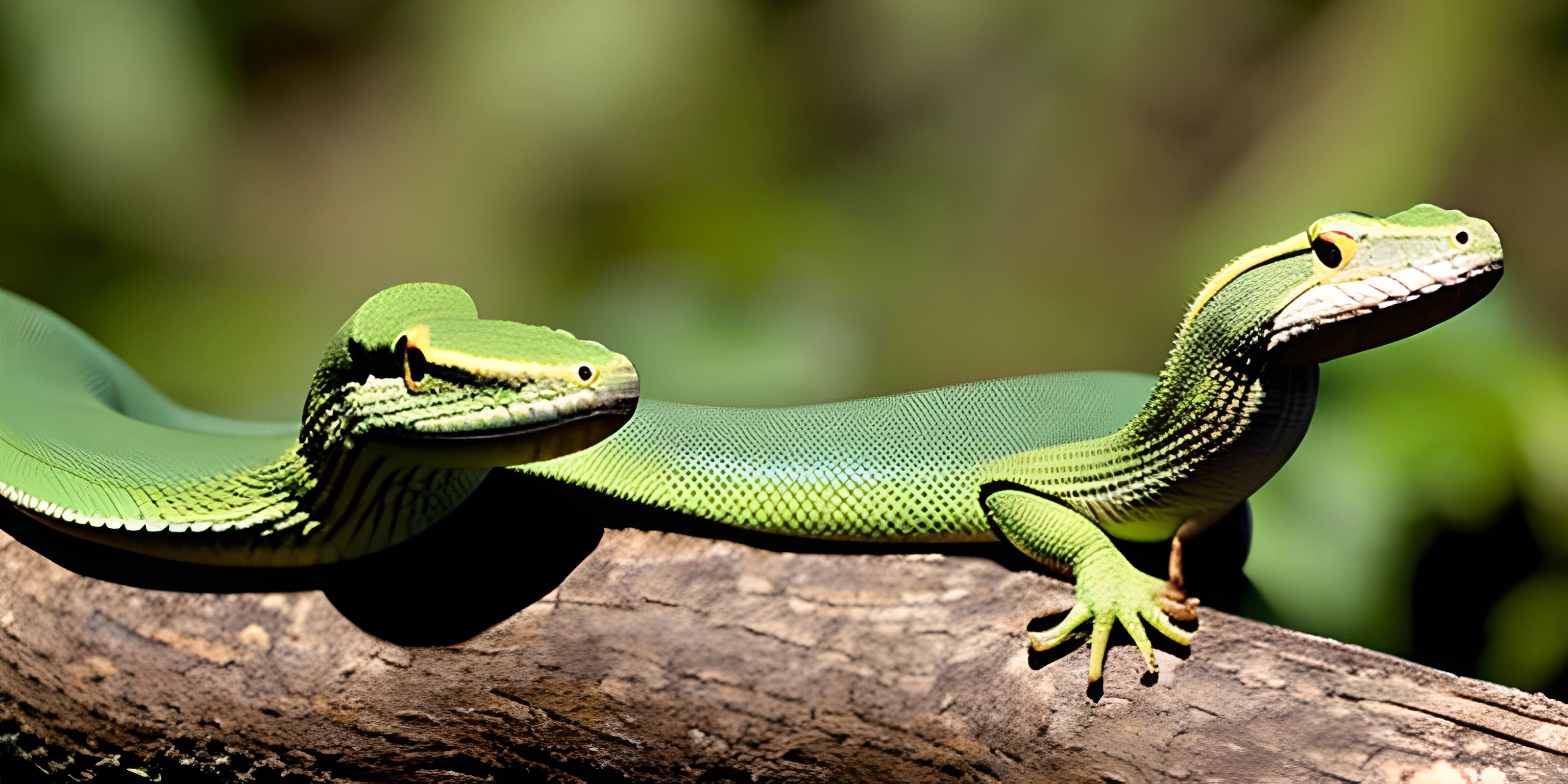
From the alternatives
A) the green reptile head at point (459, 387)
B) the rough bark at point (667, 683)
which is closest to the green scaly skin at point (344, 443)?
the green reptile head at point (459, 387)

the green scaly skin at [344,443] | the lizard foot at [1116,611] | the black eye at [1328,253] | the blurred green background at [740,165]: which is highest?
the blurred green background at [740,165]

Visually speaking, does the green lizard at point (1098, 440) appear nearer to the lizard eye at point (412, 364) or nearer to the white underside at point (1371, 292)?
the white underside at point (1371, 292)

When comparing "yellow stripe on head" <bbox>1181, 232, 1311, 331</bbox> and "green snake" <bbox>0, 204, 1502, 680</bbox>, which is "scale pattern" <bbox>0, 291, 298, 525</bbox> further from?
"yellow stripe on head" <bbox>1181, 232, 1311, 331</bbox>

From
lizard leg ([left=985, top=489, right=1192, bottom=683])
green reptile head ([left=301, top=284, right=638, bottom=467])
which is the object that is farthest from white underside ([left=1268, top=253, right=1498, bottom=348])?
green reptile head ([left=301, top=284, right=638, bottom=467])

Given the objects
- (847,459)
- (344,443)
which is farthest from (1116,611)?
(344,443)

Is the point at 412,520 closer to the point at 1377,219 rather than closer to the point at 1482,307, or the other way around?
the point at 1377,219
